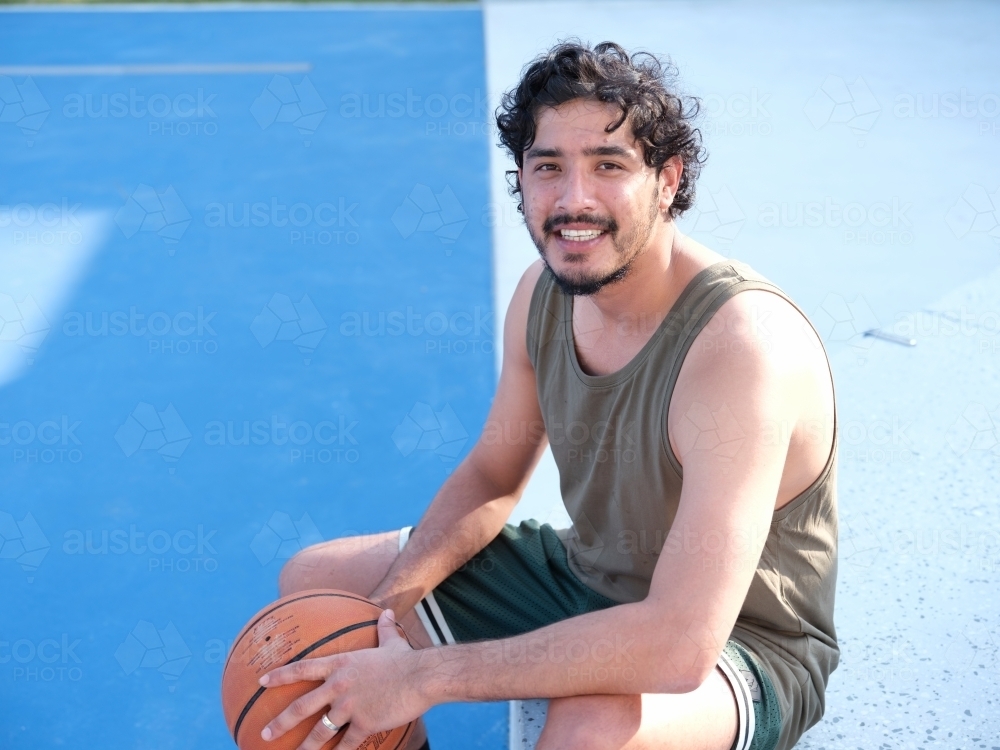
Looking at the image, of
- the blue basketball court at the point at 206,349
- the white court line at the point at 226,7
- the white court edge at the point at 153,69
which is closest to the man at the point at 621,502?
the blue basketball court at the point at 206,349

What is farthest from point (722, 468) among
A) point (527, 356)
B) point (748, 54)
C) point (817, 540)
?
point (748, 54)

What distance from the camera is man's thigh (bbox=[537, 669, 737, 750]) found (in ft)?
5.44

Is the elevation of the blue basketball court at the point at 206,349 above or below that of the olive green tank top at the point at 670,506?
below

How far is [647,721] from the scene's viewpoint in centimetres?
168

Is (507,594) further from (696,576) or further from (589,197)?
(589,197)

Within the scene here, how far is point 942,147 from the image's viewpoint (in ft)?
18.0

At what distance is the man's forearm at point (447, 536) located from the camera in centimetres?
217

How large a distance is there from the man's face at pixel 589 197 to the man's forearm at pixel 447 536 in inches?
21.1

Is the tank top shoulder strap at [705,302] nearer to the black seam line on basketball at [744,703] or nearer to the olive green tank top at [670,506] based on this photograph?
the olive green tank top at [670,506]

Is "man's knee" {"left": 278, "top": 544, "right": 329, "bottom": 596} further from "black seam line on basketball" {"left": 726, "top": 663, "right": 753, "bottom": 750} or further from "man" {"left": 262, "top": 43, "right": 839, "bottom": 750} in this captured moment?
"black seam line on basketball" {"left": 726, "top": 663, "right": 753, "bottom": 750}

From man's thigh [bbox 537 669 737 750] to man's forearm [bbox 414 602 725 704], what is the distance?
3 cm

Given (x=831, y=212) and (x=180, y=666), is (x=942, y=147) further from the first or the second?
(x=180, y=666)

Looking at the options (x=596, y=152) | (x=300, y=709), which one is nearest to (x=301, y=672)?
(x=300, y=709)

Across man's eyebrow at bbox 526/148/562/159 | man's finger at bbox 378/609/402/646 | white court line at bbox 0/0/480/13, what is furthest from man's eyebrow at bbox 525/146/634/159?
white court line at bbox 0/0/480/13
